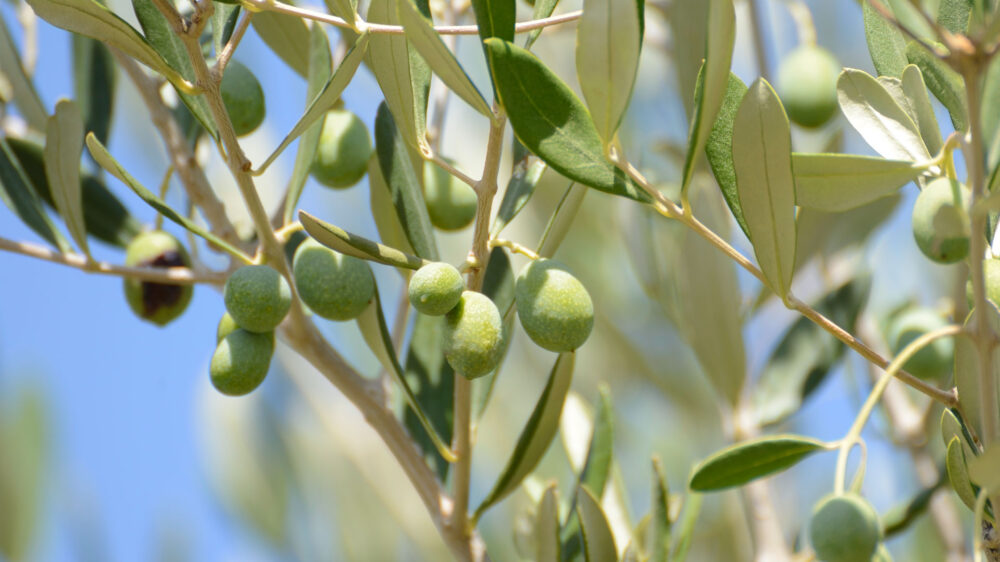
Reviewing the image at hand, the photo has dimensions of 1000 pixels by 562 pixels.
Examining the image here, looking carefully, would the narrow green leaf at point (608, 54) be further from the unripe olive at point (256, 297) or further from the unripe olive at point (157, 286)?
the unripe olive at point (157, 286)

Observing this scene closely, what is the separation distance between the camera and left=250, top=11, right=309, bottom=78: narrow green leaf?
0.76m

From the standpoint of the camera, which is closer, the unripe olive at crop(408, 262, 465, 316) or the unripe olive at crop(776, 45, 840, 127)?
the unripe olive at crop(408, 262, 465, 316)

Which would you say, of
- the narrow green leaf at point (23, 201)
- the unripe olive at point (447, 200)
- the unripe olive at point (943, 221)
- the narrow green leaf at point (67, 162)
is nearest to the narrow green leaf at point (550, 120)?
the unripe olive at point (943, 221)

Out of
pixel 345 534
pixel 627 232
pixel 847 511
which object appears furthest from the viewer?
pixel 345 534

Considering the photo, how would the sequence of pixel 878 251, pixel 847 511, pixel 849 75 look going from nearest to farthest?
1. pixel 847 511
2. pixel 849 75
3. pixel 878 251

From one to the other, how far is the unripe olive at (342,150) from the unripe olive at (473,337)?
253 millimetres

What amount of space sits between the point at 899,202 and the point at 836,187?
0.60 m

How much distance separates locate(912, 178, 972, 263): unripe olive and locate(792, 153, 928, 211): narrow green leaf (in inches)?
0.6

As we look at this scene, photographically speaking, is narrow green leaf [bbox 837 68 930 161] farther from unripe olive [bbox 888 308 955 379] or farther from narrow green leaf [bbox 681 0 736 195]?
unripe olive [bbox 888 308 955 379]

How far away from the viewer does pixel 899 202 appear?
106 cm

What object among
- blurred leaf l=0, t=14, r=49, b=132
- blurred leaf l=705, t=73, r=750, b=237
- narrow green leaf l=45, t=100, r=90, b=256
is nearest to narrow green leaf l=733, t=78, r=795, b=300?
blurred leaf l=705, t=73, r=750, b=237

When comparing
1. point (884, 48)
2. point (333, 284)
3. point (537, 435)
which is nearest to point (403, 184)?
point (333, 284)

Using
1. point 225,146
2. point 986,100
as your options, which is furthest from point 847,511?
point 225,146

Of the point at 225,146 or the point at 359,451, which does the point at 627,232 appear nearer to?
the point at 225,146
